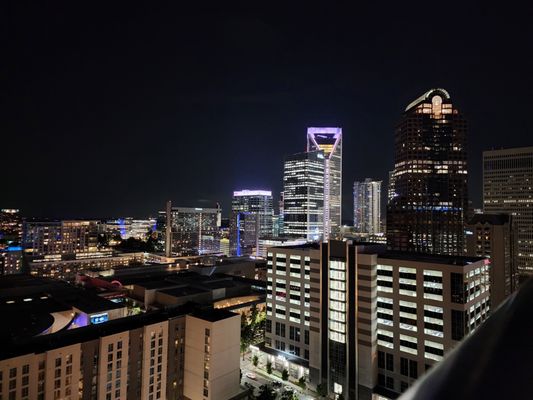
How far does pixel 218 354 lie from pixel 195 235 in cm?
6268

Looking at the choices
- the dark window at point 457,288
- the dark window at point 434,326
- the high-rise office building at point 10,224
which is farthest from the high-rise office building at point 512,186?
Result: the high-rise office building at point 10,224

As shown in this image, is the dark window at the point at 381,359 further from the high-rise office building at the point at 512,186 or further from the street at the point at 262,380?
the high-rise office building at the point at 512,186

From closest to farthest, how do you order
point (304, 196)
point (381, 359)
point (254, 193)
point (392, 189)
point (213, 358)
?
point (213, 358) < point (381, 359) < point (392, 189) < point (304, 196) < point (254, 193)

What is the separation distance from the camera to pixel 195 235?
79000 millimetres

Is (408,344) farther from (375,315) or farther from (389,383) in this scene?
(389,383)

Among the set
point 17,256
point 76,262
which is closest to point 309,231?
point 76,262

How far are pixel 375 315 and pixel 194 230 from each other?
63.7 meters

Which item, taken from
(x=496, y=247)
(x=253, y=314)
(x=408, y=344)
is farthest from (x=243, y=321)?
(x=496, y=247)

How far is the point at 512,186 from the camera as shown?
5816 cm

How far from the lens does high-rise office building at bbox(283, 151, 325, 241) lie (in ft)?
258

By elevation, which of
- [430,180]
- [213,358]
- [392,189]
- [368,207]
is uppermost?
[392,189]

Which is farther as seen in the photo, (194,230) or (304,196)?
(304,196)

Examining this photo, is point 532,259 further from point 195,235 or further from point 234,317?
point 195,235

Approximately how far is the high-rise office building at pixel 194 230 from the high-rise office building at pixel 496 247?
174ft
